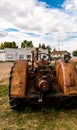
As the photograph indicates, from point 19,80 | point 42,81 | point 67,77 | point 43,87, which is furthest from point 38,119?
point 67,77

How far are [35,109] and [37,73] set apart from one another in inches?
37.0

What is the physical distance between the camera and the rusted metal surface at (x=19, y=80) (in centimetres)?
525

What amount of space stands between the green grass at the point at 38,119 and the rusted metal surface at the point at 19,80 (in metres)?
0.61

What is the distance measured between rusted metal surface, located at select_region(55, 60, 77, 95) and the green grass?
60cm

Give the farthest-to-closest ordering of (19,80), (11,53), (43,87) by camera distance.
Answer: (11,53)
(19,80)
(43,87)

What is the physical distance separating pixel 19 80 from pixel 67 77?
1111 millimetres

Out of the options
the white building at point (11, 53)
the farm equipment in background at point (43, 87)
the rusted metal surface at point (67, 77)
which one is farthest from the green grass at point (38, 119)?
the white building at point (11, 53)

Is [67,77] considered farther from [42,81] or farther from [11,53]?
[11,53]

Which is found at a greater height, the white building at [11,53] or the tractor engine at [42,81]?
the white building at [11,53]

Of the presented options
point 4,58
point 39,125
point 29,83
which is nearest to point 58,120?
point 39,125

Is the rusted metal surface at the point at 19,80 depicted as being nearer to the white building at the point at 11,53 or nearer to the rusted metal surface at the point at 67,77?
the rusted metal surface at the point at 67,77

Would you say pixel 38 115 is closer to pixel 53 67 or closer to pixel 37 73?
pixel 37 73

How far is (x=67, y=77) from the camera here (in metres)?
5.37

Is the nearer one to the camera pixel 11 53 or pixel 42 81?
pixel 42 81
